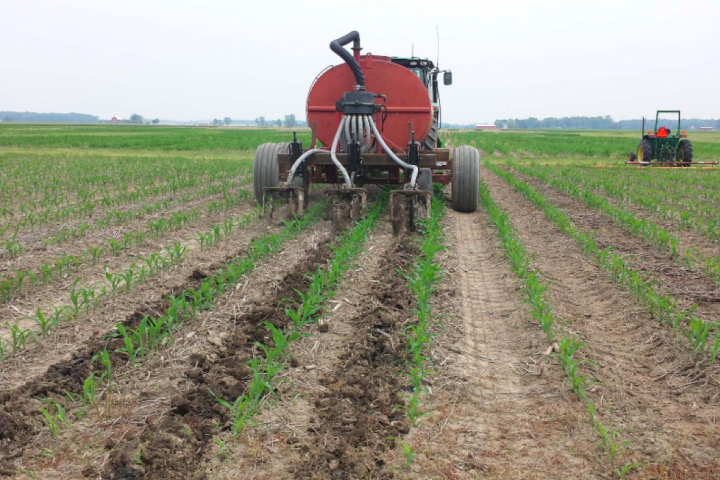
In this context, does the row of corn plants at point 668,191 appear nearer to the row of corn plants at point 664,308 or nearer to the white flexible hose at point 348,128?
the row of corn plants at point 664,308

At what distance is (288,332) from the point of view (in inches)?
166

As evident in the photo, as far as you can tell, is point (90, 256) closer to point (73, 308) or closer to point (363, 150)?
point (73, 308)

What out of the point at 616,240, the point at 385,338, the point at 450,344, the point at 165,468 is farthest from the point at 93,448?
the point at 616,240

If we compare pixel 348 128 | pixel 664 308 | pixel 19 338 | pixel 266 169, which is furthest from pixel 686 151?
pixel 19 338

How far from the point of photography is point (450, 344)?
412 cm

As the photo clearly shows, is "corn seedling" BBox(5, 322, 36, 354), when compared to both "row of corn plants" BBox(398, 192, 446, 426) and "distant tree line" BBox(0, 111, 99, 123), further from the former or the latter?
"distant tree line" BBox(0, 111, 99, 123)

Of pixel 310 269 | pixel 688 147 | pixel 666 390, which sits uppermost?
pixel 688 147

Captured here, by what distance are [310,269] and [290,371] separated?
2074mm

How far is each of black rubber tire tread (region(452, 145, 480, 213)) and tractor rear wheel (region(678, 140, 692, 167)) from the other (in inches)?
479

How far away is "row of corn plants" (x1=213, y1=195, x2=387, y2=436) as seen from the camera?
10.3ft

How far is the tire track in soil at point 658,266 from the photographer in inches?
196

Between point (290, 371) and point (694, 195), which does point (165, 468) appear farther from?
point (694, 195)

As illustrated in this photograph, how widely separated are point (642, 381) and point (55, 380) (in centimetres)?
357

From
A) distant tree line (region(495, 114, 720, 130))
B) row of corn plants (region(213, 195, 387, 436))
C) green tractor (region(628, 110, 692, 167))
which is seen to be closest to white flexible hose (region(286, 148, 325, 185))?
row of corn plants (region(213, 195, 387, 436))
